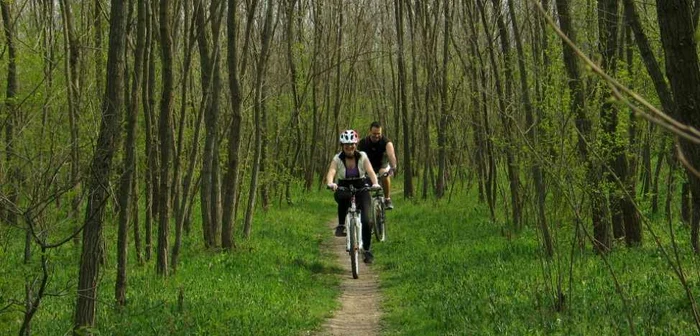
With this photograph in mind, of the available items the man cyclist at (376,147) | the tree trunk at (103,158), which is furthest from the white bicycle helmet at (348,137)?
the tree trunk at (103,158)

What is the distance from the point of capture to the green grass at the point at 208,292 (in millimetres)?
7395

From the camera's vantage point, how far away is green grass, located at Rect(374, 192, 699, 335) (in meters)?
6.59

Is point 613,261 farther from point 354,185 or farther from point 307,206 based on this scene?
point 307,206

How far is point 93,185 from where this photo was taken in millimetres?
5789

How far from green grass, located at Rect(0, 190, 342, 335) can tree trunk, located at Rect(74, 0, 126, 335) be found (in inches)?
9.6

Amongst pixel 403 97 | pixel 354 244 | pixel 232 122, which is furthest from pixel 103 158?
pixel 403 97

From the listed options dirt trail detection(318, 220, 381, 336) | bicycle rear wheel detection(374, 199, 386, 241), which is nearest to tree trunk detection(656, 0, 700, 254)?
dirt trail detection(318, 220, 381, 336)

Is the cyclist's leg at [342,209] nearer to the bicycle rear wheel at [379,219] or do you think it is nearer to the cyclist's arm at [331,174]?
the cyclist's arm at [331,174]

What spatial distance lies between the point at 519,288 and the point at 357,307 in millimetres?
2102

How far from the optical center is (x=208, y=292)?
9195 mm

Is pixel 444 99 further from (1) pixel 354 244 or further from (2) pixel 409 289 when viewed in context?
(2) pixel 409 289

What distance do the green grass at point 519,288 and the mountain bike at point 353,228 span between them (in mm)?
575

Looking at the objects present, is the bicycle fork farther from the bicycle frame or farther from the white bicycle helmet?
the white bicycle helmet

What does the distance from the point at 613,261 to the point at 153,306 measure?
18.7 feet
